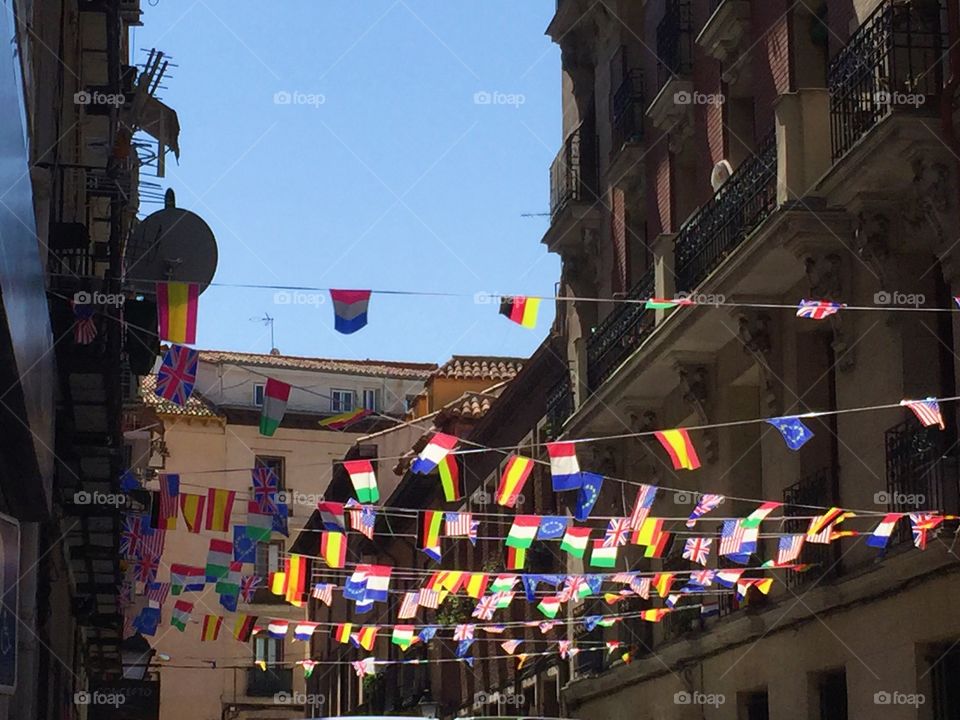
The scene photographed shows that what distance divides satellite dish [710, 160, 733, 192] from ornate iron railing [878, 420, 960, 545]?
5.94m

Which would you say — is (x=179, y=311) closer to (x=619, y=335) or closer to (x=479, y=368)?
(x=619, y=335)

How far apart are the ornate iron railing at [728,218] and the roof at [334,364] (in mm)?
44102

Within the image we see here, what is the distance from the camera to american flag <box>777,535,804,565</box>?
688 inches

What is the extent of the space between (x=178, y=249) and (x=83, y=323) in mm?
3620

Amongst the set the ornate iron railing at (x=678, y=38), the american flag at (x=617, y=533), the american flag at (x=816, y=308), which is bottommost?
the american flag at (x=617, y=533)

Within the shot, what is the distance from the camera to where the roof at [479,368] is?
1997 inches

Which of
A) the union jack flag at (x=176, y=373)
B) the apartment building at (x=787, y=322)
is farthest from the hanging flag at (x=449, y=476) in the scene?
the apartment building at (x=787, y=322)

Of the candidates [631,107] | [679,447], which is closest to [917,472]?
[679,447]

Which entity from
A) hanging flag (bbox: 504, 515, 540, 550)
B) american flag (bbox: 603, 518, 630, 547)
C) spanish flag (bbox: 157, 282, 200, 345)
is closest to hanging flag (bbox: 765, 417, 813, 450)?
american flag (bbox: 603, 518, 630, 547)

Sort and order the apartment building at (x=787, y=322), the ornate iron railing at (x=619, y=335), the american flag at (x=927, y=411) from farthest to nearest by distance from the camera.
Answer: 1. the ornate iron railing at (x=619, y=335)
2. the apartment building at (x=787, y=322)
3. the american flag at (x=927, y=411)

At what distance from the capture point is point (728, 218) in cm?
2052

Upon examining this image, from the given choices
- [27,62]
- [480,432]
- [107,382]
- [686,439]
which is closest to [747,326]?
[686,439]

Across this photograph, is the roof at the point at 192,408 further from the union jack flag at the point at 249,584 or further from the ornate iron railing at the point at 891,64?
the ornate iron railing at the point at 891,64

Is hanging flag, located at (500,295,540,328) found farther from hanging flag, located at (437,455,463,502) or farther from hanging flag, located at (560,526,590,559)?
hanging flag, located at (560,526,590,559)
